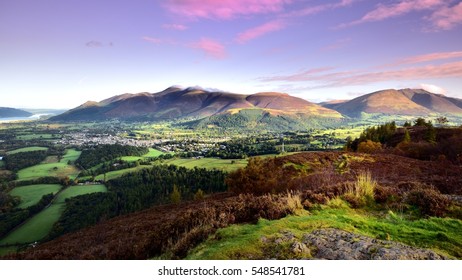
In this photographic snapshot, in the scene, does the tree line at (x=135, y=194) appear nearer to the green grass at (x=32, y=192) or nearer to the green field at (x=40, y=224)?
the green field at (x=40, y=224)

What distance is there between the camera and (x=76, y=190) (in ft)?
292

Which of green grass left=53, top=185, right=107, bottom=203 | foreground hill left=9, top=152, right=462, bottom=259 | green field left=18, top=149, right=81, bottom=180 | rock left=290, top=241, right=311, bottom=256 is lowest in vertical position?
green grass left=53, top=185, right=107, bottom=203

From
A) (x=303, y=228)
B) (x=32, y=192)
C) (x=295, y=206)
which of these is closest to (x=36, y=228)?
(x=32, y=192)

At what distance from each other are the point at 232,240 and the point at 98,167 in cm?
13861

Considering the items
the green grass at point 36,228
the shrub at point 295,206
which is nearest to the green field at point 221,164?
the green grass at point 36,228

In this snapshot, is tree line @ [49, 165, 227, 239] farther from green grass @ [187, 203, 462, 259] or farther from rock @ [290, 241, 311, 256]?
rock @ [290, 241, 311, 256]

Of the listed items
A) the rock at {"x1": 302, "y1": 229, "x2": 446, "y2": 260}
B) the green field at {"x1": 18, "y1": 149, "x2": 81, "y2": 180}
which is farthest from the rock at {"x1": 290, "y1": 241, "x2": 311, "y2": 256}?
the green field at {"x1": 18, "y1": 149, "x2": 81, "y2": 180}

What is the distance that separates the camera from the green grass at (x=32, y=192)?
77531 mm

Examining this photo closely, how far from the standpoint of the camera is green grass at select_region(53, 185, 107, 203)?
81875mm

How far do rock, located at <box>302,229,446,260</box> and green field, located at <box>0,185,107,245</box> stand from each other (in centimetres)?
6456

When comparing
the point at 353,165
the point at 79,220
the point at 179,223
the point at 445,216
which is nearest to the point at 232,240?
the point at 179,223

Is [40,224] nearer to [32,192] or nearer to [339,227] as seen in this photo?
[32,192]

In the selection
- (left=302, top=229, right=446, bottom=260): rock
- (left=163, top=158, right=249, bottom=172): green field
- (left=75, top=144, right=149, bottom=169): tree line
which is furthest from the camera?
(left=75, top=144, right=149, bottom=169): tree line

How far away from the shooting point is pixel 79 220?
211ft
